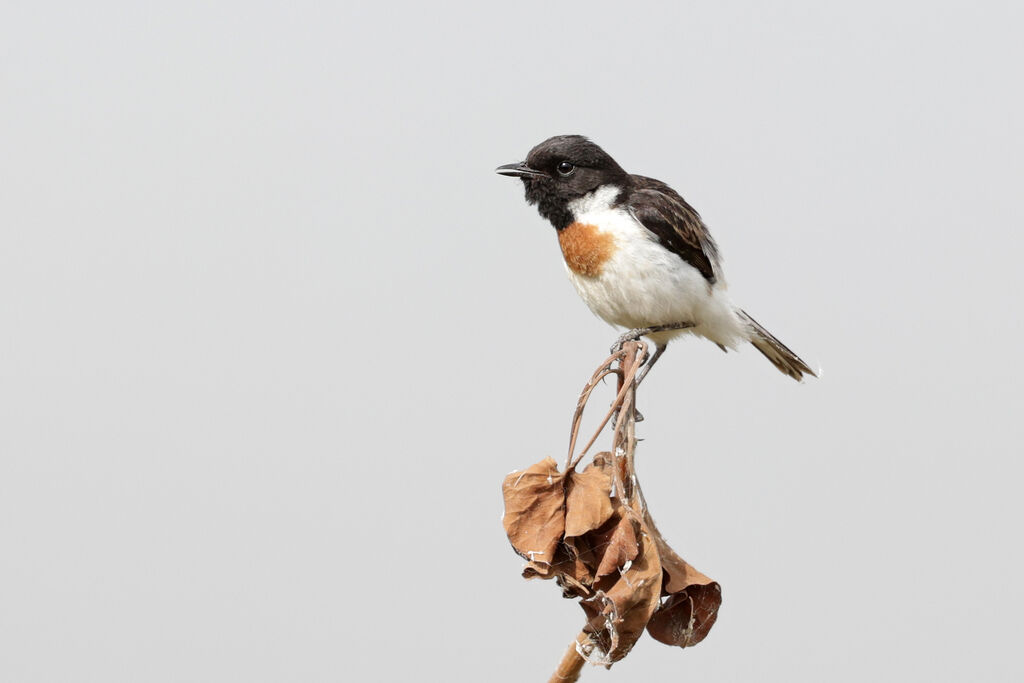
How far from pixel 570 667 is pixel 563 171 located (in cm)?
179

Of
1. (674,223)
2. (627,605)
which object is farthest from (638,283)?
(627,605)

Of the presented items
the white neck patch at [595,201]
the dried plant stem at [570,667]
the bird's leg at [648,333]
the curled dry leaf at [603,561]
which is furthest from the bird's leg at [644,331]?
the dried plant stem at [570,667]

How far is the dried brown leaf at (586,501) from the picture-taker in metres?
3.12

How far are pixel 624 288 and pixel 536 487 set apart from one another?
1.10m

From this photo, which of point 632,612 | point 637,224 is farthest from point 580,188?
point 632,612

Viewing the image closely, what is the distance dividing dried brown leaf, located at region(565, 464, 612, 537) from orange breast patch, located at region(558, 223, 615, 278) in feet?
3.50

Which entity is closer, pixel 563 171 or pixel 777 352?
pixel 563 171

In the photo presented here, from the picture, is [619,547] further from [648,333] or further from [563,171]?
[563,171]

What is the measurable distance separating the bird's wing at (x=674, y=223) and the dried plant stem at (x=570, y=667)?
1561 millimetres

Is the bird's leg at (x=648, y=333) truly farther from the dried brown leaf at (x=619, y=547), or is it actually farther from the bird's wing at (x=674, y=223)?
the dried brown leaf at (x=619, y=547)

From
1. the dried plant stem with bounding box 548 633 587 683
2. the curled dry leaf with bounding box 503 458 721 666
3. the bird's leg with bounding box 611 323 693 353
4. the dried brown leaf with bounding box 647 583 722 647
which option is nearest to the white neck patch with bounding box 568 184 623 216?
the bird's leg with bounding box 611 323 693 353

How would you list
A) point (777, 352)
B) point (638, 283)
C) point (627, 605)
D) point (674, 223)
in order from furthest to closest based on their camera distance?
point (777, 352)
point (674, 223)
point (638, 283)
point (627, 605)

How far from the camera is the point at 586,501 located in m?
3.16

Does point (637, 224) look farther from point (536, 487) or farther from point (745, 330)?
point (536, 487)
